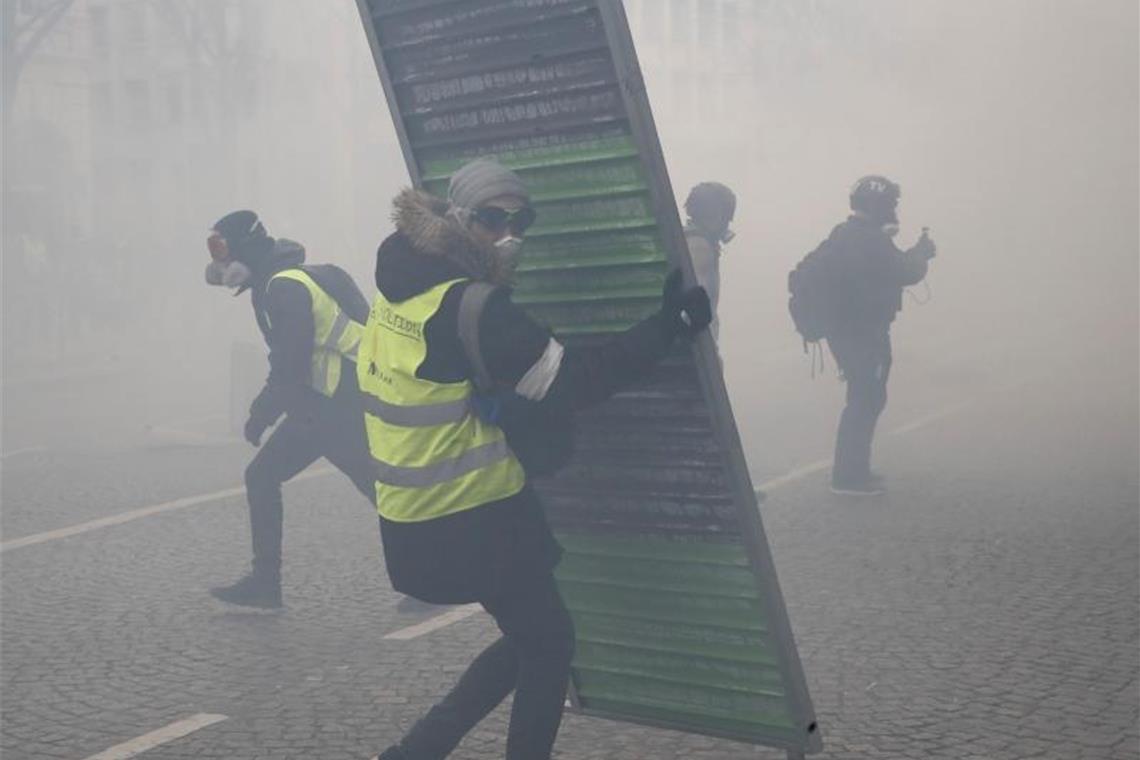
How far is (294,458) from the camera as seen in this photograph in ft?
23.7

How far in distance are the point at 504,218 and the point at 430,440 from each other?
545 millimetres

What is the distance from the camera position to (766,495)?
31.7ft

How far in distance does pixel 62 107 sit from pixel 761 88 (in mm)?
18284

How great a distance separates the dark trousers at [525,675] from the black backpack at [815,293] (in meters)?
5.73

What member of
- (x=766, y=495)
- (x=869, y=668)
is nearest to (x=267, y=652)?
(x=869, y=668)

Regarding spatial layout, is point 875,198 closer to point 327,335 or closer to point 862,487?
point 862,487

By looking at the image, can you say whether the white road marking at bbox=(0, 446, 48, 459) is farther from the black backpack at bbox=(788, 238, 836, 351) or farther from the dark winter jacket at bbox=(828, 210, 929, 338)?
the dark winter jacket at bbox=(828, 210, 929, 338)

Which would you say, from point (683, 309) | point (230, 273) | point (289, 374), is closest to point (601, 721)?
point (683, 309)

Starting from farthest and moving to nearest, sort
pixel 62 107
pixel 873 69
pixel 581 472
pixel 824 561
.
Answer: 1. pixel 62 107
2. pixel 873 69
3. pixel 824 561
4. pixel 581 472

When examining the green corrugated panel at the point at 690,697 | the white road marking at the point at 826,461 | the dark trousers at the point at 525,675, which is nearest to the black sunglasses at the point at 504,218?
the dark trousers at the point at 525,675

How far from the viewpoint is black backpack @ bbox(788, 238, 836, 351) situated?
9.81 meters

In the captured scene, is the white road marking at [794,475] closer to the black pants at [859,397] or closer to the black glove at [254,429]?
the black pants at [859,397]

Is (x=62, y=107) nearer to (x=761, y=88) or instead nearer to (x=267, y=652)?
(x=761, y=88)

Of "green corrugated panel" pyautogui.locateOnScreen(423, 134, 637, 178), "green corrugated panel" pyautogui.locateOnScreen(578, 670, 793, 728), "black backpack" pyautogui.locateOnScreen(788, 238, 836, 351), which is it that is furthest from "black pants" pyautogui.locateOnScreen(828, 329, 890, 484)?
"green corrugated panel" pyautogui.locateOnScreen(423, 134, 637, 178)
